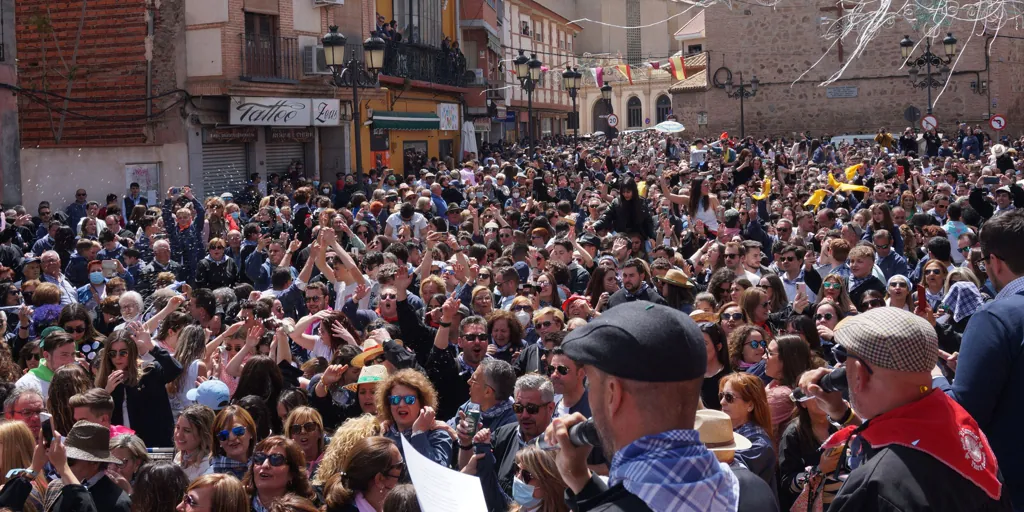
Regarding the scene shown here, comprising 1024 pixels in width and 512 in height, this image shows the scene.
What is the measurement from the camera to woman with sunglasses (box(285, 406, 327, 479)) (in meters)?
5.38

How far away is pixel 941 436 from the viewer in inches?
106

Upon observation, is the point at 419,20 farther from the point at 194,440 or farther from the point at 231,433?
the point at 231,433

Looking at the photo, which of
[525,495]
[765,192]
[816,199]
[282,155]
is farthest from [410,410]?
[282,155]

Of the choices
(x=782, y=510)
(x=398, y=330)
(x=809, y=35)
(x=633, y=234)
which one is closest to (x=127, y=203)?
(x=633, y=234)

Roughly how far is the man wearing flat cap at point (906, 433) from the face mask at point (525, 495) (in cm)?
159

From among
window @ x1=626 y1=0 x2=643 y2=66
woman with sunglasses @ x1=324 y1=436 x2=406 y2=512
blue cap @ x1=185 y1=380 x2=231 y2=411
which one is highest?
window @ x1=626 y1=0 x2=643 y2=66

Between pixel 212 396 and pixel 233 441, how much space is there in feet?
2.71

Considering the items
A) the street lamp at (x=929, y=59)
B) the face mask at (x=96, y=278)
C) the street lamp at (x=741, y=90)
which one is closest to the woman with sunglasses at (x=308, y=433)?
the face mask at (x=96, y=278)

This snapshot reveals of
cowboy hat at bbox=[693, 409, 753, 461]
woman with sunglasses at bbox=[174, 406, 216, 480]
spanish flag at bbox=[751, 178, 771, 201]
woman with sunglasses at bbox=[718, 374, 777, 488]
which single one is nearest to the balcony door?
spanish flag at bbox=[751, 178, 771, 201]

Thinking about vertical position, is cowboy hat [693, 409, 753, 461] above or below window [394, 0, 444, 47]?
below

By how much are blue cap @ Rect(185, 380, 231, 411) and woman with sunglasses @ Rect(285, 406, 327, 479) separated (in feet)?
2.51

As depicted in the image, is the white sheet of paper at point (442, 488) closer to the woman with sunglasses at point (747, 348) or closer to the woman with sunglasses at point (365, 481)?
the woman with sunglasses at point (365, 481)

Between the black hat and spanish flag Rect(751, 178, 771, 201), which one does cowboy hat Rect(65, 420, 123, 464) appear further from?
spanish flag Rect(751, 178, 771, 201)

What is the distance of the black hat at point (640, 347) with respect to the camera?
2.21 m
